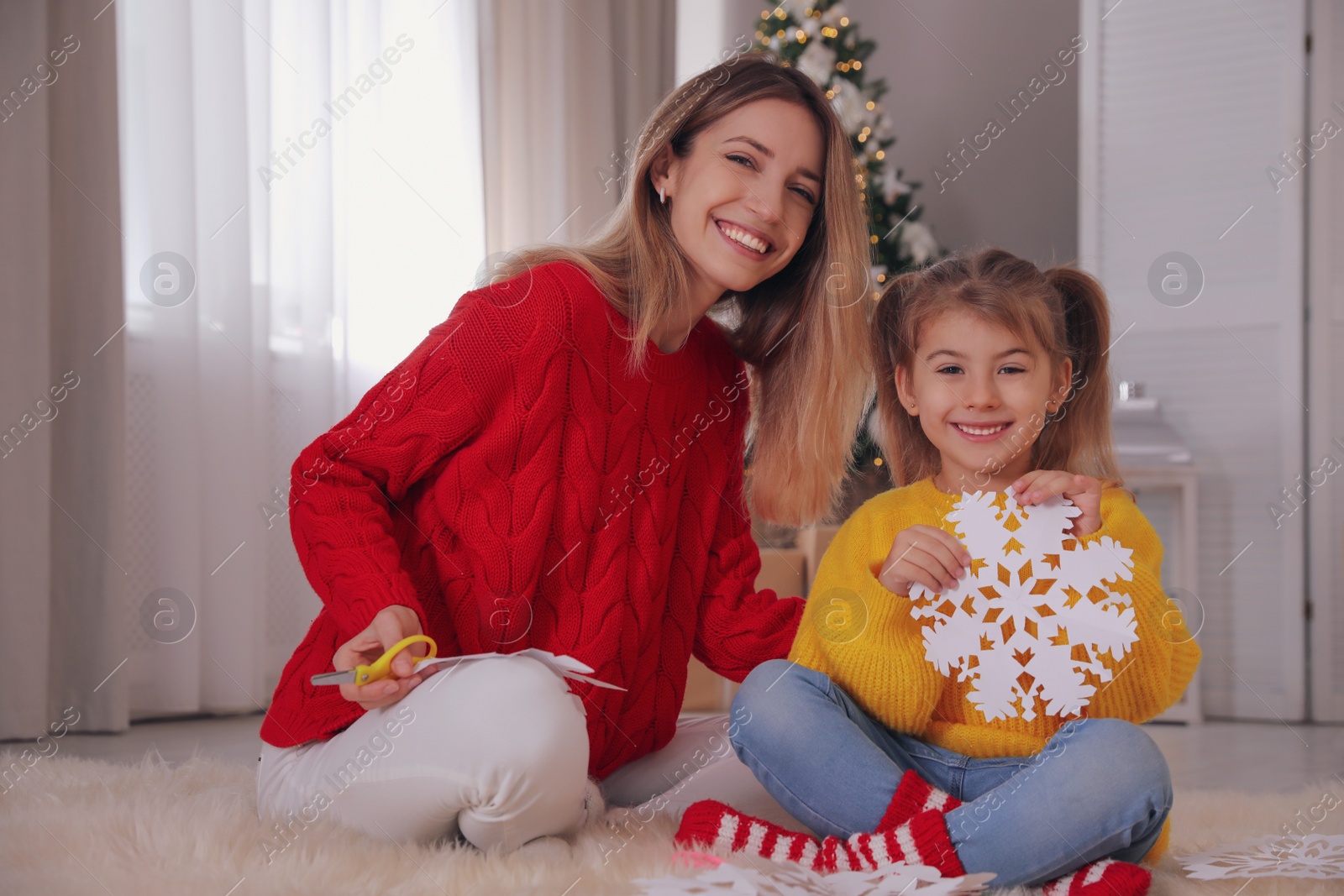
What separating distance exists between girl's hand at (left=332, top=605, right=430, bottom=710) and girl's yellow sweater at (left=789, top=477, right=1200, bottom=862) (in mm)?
412

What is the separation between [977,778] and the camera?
104cm

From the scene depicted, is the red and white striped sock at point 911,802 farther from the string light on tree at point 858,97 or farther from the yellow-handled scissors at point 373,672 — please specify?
the string light on tree at point 858,97

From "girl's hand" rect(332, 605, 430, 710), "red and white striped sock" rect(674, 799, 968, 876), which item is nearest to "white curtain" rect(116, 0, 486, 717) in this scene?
"girl's hand" rect(332, 605, 430, 710)

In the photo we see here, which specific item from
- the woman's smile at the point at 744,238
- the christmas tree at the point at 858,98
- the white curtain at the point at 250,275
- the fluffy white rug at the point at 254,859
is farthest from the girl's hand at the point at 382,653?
the christmas tree at the point at 858,98

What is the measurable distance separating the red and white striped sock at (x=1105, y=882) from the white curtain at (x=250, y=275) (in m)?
1.97

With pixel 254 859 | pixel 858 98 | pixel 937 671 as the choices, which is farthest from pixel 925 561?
pixel 858 98

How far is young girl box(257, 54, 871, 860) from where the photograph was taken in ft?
3.18

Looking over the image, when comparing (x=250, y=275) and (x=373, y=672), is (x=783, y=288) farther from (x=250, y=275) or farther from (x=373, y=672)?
(x=250, y=275)

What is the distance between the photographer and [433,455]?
1129 mm

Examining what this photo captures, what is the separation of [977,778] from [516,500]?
0.55 metres

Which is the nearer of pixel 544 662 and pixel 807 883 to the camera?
pixel 807 883

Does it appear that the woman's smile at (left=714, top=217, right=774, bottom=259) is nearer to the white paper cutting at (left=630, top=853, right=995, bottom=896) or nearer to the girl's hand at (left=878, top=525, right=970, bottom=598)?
the girl's hand at (left=878, top=525, right=970, bottom=598)

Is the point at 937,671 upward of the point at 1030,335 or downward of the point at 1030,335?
downward

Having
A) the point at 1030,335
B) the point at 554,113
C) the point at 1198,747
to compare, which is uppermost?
the point at 554,113
